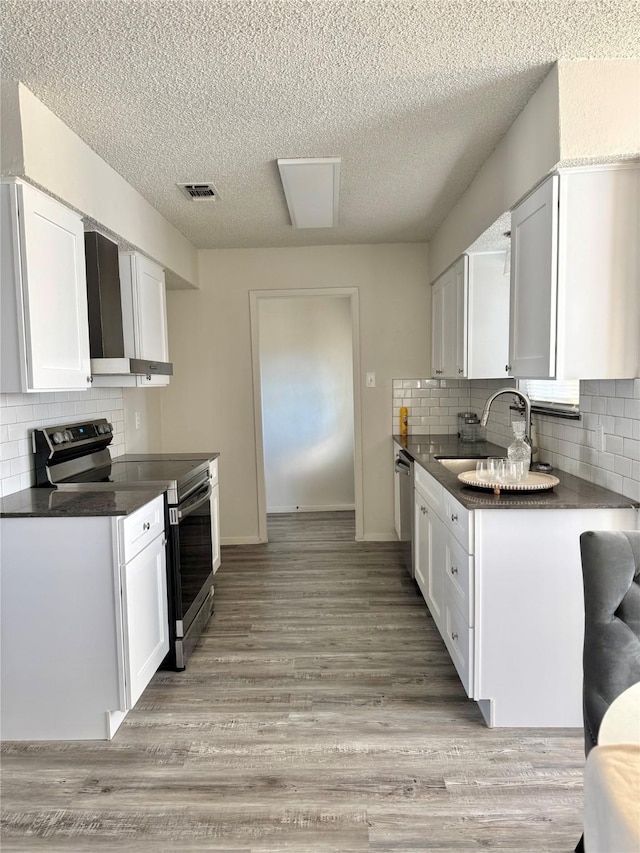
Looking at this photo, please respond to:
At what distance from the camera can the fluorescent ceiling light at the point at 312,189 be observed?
2691mm

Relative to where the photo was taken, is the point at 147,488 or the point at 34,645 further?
the point at 147,488

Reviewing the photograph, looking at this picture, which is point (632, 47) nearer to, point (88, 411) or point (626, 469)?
point (626, 469)

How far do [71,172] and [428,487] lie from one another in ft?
7.47

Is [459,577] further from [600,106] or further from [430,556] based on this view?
[600,106]

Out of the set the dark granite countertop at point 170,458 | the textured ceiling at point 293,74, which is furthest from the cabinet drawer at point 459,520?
the textured ceiling at point 293,74

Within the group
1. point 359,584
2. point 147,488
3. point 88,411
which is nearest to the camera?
point 147,488

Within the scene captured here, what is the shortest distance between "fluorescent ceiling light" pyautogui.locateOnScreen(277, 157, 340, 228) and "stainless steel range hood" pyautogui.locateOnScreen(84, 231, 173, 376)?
984mm

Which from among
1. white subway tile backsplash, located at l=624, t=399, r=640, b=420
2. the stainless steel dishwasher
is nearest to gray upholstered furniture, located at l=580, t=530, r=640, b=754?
white subway tile backsplash, located at l=624, t=399, r=640, b=420

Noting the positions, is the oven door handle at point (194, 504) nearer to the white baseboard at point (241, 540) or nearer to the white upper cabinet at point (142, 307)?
the white upper cabinet at point (142, 307)

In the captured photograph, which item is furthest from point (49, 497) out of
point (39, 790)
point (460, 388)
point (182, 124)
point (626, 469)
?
point (460, 388)

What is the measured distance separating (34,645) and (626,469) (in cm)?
244

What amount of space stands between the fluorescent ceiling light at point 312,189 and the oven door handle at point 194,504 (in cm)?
176

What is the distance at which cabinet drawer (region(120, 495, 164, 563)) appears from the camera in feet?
6.94

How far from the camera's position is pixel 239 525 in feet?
15.4
